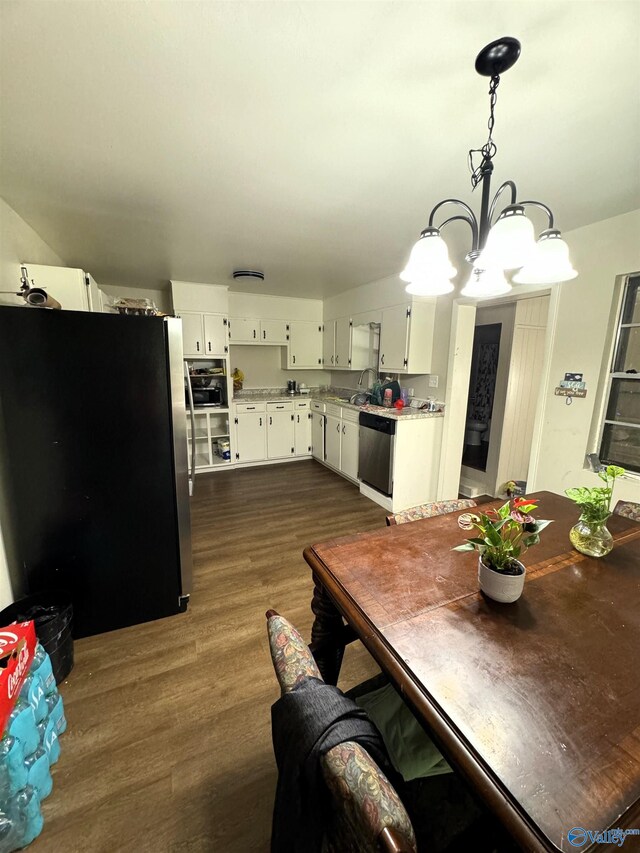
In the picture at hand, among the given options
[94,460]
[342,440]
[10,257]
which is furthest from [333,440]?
[10,257]

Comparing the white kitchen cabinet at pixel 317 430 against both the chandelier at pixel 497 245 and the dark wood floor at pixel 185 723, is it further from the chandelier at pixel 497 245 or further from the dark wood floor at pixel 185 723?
the chandelier at pixel 497 245

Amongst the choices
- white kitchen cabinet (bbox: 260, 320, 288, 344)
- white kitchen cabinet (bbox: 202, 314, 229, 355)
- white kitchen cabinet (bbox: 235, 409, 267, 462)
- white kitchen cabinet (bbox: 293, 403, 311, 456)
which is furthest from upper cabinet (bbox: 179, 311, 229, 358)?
white kitchen cabinet (bbox: 293, 403, 311, 456)

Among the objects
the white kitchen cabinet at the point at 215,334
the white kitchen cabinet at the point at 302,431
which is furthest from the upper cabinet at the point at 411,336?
the white kitchen cabinet at the point at 215,334

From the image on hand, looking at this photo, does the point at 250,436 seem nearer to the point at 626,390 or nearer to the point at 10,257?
the point at 10,257

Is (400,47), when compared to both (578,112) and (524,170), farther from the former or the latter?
(524,170)

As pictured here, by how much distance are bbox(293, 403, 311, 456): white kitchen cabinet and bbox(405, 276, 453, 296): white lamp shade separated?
372 cm

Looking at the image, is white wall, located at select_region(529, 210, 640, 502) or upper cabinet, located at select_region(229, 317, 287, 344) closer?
white wall, located at select_region(529, 210, 640, 502)

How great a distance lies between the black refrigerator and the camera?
163 centimetres

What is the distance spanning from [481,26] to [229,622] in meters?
2.74

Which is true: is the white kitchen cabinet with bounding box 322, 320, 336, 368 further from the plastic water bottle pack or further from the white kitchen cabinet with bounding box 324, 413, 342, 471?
the plastic water bottle pack

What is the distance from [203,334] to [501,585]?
4288 millimetres

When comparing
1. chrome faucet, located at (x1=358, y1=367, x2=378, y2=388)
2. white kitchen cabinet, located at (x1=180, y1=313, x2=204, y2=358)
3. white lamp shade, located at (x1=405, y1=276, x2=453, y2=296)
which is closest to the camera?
white lamp shade, located at (x1=405, y1=276, x2=453, y2=296)

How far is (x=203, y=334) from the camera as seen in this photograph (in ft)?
14.3

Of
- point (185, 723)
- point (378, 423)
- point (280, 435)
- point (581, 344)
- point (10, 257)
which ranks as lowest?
point (185, 723)
